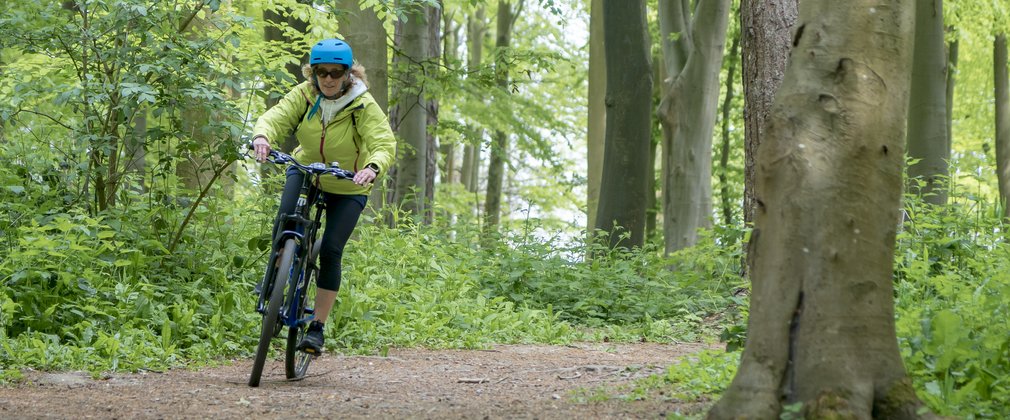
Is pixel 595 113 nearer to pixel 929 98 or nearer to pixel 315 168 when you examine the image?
pixel 929 98

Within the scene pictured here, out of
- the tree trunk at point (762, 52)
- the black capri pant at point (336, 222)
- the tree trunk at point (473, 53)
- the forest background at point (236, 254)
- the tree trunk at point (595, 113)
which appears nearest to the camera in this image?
the forest background at point (236, 254)

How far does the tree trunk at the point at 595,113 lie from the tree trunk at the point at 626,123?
2.65 metres

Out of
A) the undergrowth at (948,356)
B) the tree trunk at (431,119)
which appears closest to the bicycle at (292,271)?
the undergrowth at (948,356)

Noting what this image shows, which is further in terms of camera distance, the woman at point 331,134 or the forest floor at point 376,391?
the woman at point 331,134

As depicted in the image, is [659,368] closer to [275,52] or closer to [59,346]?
[59,346]

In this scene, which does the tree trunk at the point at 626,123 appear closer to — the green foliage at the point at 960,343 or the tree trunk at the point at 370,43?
the tree trunk at the point at 370,43

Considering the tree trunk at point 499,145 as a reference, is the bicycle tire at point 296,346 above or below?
below

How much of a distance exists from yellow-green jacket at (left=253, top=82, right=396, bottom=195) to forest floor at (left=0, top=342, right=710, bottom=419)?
131 cm

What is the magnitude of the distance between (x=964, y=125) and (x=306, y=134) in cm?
2230

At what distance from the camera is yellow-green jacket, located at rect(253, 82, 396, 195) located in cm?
606

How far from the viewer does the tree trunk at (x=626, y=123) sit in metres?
14.2

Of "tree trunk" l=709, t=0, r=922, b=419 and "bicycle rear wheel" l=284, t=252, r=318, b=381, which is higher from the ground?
"tree trunk" l=709, t=0, r=922, b=419

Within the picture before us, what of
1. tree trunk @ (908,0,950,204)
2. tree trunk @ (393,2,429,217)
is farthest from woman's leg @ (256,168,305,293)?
tree trunk @ (908,0,950,204)

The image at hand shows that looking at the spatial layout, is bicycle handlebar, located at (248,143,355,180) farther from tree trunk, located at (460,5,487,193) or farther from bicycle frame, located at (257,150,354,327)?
tree trunk, located at (460,5,487,193)
